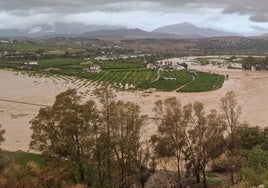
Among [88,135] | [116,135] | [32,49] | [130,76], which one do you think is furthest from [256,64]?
[88,135]

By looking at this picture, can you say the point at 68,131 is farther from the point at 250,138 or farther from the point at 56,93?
the point at 56,93

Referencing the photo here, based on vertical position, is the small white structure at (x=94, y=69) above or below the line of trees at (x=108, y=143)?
below

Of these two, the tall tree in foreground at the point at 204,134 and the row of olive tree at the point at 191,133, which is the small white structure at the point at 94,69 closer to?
the row of olive tree at the point at 191,133

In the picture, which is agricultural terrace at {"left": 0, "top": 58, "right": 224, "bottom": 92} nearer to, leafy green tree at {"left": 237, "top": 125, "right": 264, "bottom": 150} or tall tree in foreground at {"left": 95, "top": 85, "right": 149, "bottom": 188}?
leafy green tree at {"left": 237, "top": 125, "right": 264, "bottom": 150}

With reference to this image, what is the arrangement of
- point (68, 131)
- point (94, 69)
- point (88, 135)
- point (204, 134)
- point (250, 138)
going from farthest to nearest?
point (94, 69), point (250, 138), point (204, 134), point (88, 135), point (68, 131)

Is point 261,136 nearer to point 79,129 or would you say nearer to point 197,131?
point 197,131

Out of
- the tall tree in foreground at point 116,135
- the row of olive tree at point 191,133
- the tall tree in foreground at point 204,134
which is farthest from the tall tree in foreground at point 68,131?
the tall tree in foreground at point 204,134

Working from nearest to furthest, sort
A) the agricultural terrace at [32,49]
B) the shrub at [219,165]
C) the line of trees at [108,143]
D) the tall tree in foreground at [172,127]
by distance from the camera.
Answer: the line of trees at [108,143] < the tall tree in foreground at [172,127] < the shrub at [219,165] < the agricultural terrace at [32,49]
